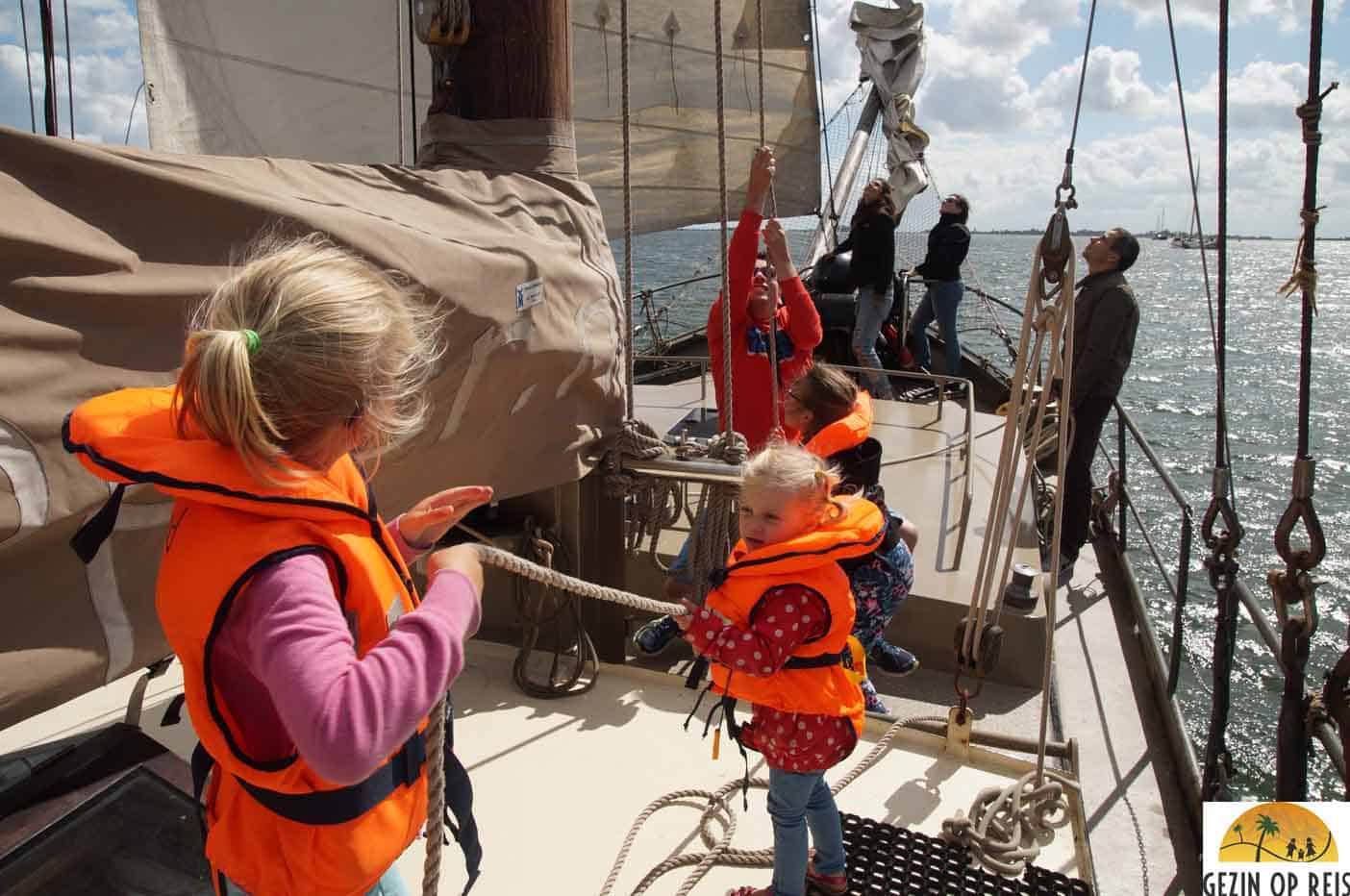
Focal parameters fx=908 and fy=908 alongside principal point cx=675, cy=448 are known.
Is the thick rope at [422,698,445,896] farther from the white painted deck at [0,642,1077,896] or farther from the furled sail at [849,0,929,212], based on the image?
the furled sail at [849,0,929,212]

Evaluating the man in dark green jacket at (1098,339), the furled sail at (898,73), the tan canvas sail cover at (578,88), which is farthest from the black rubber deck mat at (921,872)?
the furled sail at (898,73)

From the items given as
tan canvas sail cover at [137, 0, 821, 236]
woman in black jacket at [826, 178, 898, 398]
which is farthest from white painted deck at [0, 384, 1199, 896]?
woman in black jacket at [826, 178, 898, 398]

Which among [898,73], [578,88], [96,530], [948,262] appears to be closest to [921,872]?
[96,530]

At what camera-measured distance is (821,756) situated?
1943mm

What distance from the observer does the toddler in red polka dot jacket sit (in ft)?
6.11

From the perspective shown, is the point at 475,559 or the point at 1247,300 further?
the point at 1247,300

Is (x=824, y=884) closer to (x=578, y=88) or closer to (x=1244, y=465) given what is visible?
(x=578, y=88)

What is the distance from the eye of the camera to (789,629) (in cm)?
187

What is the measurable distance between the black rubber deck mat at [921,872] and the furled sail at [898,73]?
9.33 meters

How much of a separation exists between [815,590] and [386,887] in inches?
38.3

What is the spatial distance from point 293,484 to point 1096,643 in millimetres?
3954

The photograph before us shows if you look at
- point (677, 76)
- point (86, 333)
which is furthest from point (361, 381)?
point (677, 76)

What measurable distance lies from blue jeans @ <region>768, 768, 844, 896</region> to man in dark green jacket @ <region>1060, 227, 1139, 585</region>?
2952mm

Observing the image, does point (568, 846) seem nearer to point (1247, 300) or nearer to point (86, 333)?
point (86, 333)
